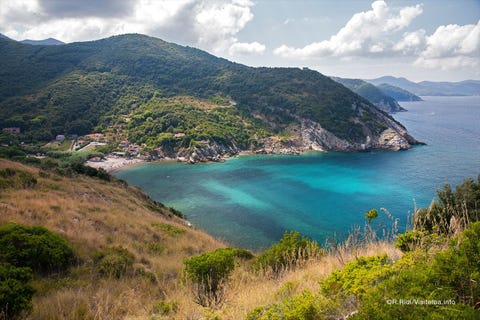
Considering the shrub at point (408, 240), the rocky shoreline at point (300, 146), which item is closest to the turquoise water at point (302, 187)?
the rocky shoreline at point (300, 146)

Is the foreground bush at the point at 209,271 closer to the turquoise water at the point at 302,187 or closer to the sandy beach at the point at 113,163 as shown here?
the turquoise water at the point at 302,187

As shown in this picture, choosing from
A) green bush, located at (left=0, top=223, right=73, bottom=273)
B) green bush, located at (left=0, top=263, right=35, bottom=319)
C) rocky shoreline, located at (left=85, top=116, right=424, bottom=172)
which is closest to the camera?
green bush, located at (left=0, top=263, right=35, bottom=319)

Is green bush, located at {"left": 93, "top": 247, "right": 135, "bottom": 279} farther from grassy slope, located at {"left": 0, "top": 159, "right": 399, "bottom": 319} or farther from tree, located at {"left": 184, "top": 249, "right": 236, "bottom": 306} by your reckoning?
tree, located at {"left": 184, "top": 249, "right": 236, "bottom": 306}

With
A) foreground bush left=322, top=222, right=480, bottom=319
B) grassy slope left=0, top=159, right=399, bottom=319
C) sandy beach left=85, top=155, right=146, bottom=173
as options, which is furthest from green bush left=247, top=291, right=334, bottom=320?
sandy beach left=85, top=155, right=146, bottom=173

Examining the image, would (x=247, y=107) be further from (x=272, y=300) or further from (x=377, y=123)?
(x=272, y=300)

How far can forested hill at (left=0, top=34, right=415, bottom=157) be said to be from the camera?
67438 millimetres

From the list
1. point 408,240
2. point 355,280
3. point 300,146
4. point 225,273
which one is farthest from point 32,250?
point 300,146

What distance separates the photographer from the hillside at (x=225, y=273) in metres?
2.38

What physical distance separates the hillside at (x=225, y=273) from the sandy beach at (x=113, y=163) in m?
41.7

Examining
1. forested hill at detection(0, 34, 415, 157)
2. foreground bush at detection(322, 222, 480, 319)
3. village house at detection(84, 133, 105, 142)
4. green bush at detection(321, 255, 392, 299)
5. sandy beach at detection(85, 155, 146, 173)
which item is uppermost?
forested hill at detection(0, 34, 415, 157)

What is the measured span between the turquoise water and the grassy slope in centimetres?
1446

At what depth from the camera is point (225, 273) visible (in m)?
5.32

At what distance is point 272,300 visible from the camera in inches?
142

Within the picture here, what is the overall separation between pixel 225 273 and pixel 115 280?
9.22 ft
